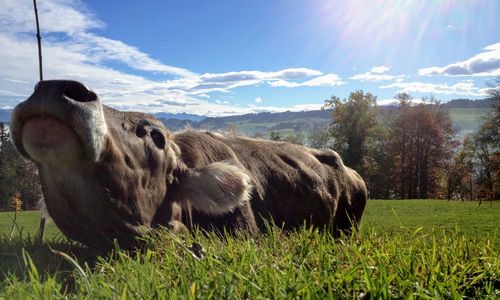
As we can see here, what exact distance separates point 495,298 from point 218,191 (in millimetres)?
3501

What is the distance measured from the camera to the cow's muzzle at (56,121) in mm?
3814

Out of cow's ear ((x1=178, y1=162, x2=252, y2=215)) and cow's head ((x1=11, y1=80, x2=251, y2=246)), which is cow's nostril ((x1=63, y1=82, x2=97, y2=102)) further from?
cow's ear ((x1=178, y1=162, x2=252, y2=215))

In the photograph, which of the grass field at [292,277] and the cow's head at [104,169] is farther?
the cow's head at [104,169]

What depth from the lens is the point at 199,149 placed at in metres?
A: 6.33

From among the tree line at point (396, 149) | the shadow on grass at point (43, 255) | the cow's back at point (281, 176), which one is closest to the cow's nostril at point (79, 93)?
the shadow on grass at point (43, 255)

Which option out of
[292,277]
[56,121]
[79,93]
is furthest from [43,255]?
[292,277]

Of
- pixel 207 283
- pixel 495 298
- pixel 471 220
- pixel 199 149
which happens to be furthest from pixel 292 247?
pixel 471 220

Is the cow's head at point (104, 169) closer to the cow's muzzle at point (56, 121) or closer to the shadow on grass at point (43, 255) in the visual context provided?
the cow's muzzle at point (56, 121)

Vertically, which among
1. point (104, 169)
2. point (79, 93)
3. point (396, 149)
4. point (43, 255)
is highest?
point (79, 93)

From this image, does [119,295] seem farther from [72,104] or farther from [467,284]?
[72,104]

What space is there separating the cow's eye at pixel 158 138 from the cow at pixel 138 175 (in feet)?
0.03

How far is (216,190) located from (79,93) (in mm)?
1899

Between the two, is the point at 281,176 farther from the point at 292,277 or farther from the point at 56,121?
the point at 292,277

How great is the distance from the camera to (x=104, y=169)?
14.3ft
